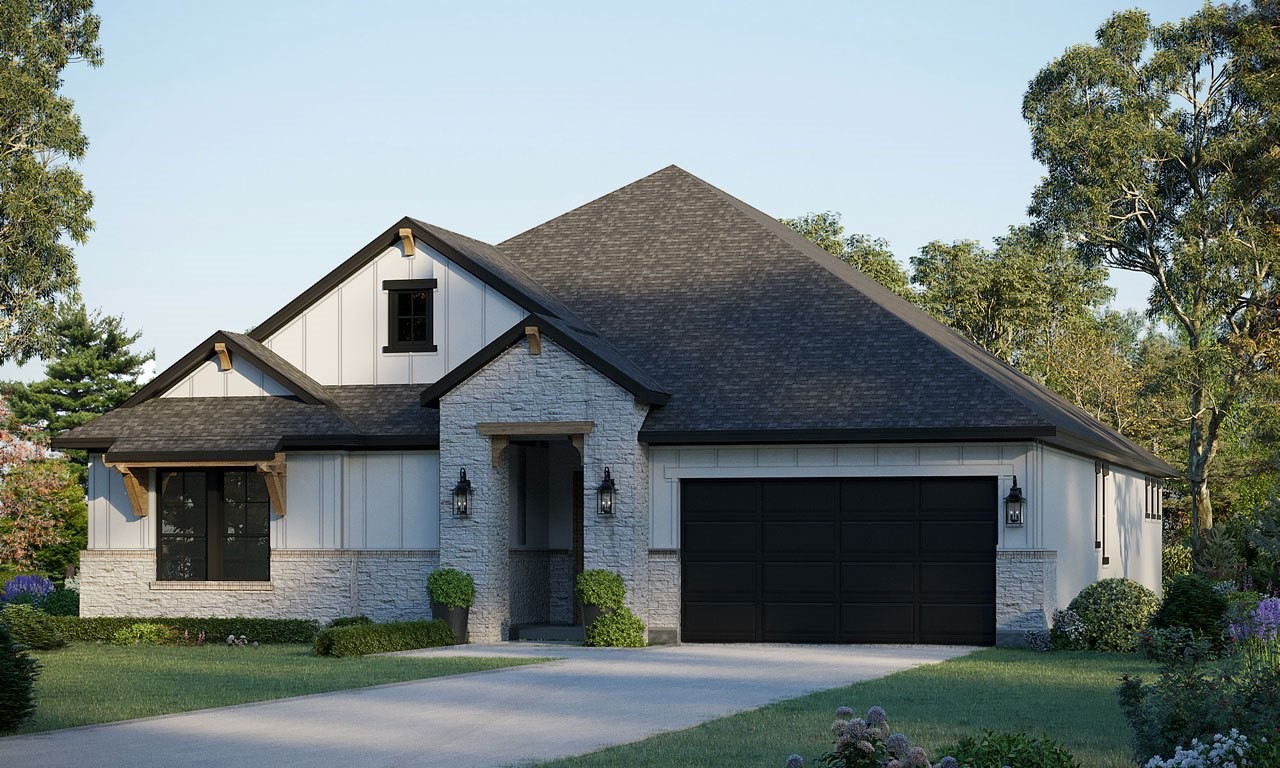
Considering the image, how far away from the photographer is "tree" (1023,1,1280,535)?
41.2m

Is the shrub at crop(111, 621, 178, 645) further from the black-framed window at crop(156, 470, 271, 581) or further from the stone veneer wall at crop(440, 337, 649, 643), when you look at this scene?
the stone veneer wall at crop(440, 337, 649, 643)

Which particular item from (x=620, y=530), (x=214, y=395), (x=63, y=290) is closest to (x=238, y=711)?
(x=620, y=530)

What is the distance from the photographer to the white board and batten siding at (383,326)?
26.6 metres

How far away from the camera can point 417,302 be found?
27062mm

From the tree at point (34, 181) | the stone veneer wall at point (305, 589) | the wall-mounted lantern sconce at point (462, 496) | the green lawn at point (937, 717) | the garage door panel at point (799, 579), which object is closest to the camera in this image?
the green lawn at point (937, 717)

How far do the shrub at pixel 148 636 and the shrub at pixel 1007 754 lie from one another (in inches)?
707

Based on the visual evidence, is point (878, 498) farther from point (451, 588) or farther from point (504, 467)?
point (451, 588)

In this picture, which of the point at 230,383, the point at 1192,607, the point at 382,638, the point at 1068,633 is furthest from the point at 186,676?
the point at 1192,607

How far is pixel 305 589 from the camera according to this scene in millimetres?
25922

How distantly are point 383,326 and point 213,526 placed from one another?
4579mm

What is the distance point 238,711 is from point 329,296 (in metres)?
13.6

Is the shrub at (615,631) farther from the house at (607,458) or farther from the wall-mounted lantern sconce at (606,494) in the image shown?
the wall-mounted lantern sconce at (606,494)

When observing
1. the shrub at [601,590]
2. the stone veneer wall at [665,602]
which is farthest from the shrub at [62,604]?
the stone veneer wall at [665,602]

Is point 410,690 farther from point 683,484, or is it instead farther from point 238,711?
point 683,484
